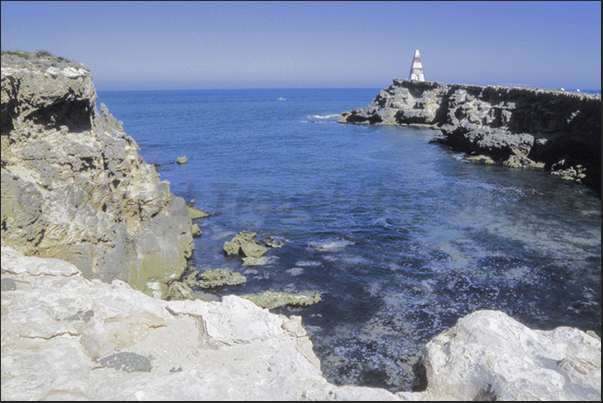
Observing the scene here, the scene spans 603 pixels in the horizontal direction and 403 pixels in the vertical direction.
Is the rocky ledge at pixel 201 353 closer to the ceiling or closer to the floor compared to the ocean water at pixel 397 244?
closer to the ceiling

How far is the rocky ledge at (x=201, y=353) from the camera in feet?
22.9

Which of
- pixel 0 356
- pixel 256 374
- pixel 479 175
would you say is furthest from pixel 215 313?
pixel 479 175

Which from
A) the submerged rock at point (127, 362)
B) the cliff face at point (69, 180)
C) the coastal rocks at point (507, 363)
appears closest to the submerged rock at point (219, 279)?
the cliff face at point (69, 180)

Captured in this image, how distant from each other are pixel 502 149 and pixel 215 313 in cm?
4398

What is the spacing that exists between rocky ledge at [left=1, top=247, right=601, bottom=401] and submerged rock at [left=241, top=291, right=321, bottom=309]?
6350 mm

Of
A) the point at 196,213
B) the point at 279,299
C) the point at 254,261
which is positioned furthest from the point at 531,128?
the point at 279,299

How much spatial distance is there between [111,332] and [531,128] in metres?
47.4

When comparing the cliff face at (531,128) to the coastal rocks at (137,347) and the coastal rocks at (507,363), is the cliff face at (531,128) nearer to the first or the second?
the coastal rocks at (507,363)

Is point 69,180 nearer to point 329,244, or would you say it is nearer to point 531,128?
point 329,244

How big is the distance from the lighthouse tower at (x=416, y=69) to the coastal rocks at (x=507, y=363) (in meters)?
94.1

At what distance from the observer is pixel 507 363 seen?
7.82 metres

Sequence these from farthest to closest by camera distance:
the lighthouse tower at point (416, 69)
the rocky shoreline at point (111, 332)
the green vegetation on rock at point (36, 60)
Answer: the lighthouse tower at point (416, 69), the green vegetation on rock at point (36, 60), the rocky shoreline at point (111, 332)

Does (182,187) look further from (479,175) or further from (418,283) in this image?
(479,175)

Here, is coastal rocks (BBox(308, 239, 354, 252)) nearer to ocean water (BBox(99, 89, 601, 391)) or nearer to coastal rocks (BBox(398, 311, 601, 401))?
ocean water (BBox(99, 89, 601, 391))
